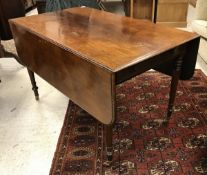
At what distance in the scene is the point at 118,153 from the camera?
5.18 ft

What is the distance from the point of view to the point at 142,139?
168 centimetres

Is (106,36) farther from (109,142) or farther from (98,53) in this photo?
(109,142)

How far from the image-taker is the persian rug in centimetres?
147

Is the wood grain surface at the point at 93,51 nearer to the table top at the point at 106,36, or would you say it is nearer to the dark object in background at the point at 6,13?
the table top at the point at 106,36

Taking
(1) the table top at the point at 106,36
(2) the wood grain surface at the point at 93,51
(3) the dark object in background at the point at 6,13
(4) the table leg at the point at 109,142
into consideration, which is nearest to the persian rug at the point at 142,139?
(4) the table leg at the point at 109,142

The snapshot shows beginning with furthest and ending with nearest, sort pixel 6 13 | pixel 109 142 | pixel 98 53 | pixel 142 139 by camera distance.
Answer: pixel 6 13
pixel 142 139
pixel 109 142
pixel 98 53

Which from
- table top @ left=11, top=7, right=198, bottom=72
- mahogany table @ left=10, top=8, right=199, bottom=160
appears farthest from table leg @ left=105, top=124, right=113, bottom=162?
table top @ left=11, top=7, right=198, bottom=72

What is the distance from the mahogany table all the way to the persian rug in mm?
168

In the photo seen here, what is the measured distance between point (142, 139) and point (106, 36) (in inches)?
29.3

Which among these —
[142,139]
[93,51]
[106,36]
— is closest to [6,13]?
[106,36]

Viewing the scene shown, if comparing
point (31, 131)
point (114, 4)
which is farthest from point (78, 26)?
point (114, 4)

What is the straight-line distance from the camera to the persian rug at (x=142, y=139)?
4.83 feet

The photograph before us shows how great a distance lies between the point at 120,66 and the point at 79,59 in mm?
241

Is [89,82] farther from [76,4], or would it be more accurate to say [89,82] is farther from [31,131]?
[76,4]
